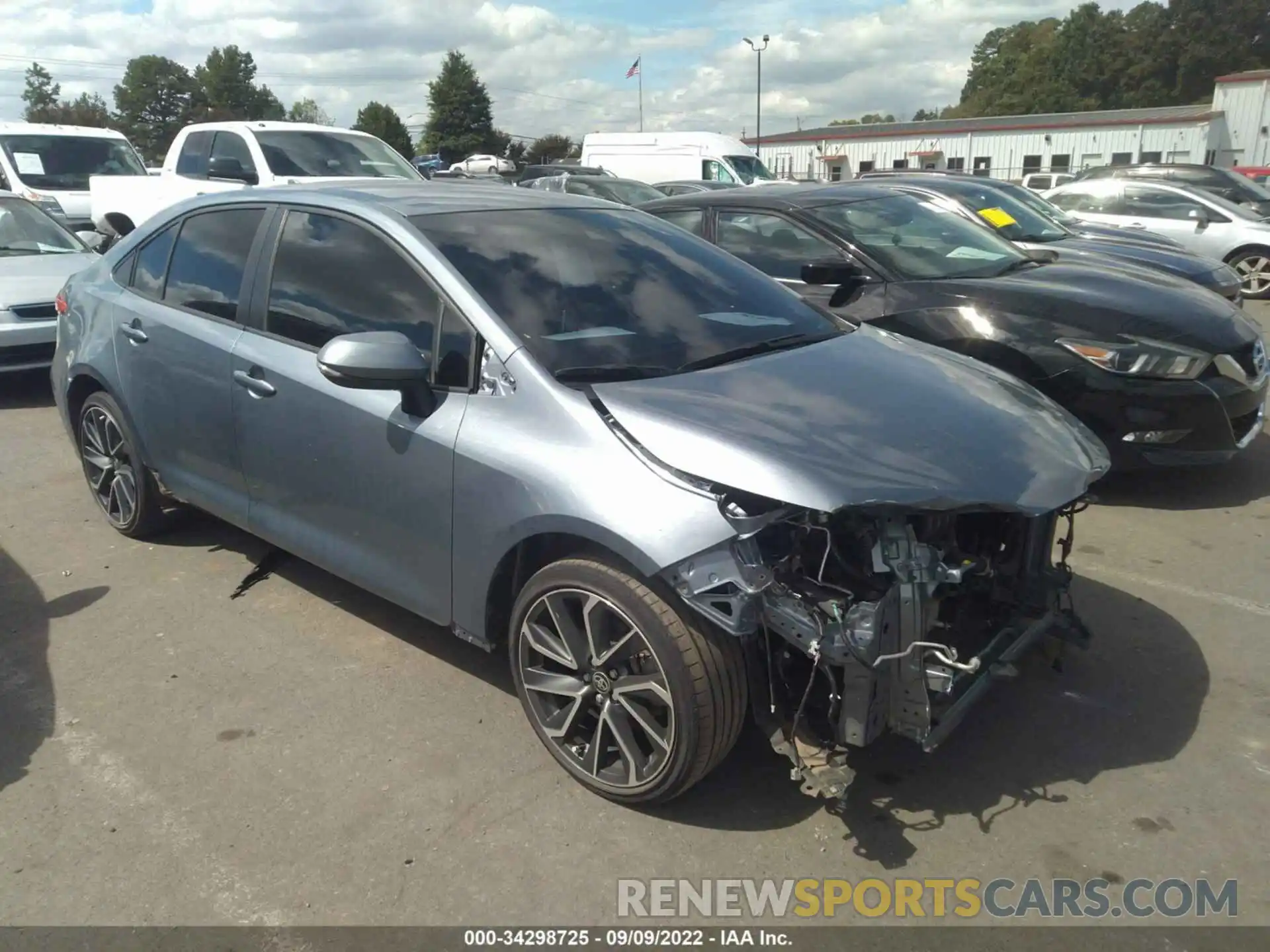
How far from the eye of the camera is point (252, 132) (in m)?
11.0

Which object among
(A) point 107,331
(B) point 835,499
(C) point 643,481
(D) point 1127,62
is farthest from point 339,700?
(D) point 1127,62

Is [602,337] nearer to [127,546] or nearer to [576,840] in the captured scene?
[576,840]

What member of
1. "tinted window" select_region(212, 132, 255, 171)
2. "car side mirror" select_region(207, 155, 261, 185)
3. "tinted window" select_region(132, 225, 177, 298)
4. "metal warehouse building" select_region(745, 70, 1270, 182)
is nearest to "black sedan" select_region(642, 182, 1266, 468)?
"tinted window" select_region(132, 225, 177, 298)

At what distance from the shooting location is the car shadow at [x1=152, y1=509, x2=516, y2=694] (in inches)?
153

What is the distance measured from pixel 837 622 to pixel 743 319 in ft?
4.78

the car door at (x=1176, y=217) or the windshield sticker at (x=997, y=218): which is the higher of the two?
the windshield sticker at (x=997, y=218)

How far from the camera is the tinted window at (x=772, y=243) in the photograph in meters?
5.97

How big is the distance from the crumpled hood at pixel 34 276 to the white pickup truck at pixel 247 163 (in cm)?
177

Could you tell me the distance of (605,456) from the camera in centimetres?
281

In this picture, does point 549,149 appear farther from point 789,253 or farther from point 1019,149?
point 789,253

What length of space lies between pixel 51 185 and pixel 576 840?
51.3ft

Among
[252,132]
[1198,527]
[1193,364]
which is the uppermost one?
[252,132]

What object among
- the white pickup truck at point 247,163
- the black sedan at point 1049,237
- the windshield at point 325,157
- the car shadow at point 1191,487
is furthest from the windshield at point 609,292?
the windshield at point 325,157

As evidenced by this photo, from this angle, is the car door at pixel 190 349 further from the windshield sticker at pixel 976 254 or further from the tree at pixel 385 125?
the tree at pixel 385 125
